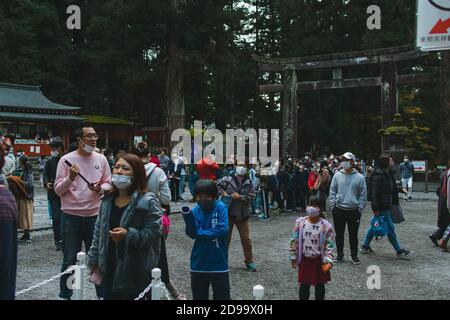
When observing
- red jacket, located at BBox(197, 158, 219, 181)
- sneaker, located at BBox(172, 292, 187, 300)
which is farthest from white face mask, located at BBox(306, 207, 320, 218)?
red jacket, located at BBox(197, 158, 219, 181)

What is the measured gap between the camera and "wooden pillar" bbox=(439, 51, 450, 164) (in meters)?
23.7

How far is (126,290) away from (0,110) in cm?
2619

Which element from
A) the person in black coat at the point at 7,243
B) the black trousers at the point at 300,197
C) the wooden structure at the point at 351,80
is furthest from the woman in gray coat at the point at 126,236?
the wooden structure at the point at 351,80

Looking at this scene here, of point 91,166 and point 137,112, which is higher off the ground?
point 137,112

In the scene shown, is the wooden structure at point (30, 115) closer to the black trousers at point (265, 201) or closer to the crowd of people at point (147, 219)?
the black trousers at point (265, 201)

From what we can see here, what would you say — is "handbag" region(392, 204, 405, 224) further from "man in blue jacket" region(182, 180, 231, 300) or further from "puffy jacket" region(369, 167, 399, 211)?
"man in blue jacket" region(182, 180, 231, 300)

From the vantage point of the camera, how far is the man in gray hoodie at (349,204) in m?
8.26

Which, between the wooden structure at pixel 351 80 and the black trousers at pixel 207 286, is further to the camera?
the wooden structure at pixel 351 80

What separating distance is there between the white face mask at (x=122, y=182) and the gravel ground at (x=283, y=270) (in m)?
2.67

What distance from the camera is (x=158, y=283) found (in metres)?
3.58

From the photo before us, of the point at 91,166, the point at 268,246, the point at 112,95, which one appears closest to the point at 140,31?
the point at 112,95

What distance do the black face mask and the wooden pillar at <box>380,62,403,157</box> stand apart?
19571mm

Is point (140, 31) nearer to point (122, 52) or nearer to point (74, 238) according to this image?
point (122, 52)

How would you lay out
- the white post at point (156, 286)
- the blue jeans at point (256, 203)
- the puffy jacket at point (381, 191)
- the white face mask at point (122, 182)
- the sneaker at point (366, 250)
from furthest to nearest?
the blue jeans at point (256, 203) → the sneaker at point (366, 250) → the puffy jacket at point (381, 191) → the white face mask at point (122, 182) → the white post at point (156, 286)
